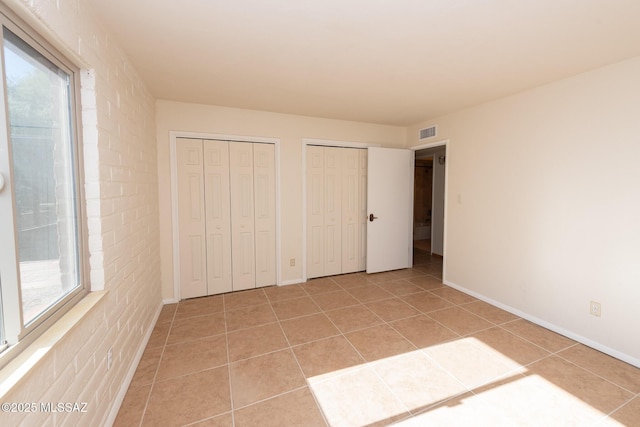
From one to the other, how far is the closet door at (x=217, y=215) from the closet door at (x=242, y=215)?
63 millimetres

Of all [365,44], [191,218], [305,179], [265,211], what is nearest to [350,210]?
[305,179]

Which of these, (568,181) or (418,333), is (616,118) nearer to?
(568,181)

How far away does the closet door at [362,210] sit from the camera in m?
4.34

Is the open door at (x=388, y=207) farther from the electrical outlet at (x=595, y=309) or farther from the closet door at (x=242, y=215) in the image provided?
the electrical outlet at (x=595, y=309)

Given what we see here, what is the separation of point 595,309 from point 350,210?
2865 millimetres

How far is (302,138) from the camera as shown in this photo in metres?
3.83

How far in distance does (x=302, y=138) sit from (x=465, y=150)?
7.06ft

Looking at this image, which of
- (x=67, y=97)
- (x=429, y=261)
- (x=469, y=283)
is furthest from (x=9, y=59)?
(x=429, y=261)

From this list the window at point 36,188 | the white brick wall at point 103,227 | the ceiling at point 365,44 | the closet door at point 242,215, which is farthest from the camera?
the closet door at point 242,215

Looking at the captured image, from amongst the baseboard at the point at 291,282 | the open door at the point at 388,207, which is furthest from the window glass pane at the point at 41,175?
the open door at the point at 388,207

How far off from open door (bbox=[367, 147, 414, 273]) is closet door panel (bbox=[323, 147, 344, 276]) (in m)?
0.46

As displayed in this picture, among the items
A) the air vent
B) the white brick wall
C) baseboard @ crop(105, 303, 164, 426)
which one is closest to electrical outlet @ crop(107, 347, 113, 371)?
the white brick wall

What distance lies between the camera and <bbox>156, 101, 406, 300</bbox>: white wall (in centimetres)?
321

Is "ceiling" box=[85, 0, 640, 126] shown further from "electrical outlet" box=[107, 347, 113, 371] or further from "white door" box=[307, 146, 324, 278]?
"electrical outlet" box=[107, 347, 113, 371]
